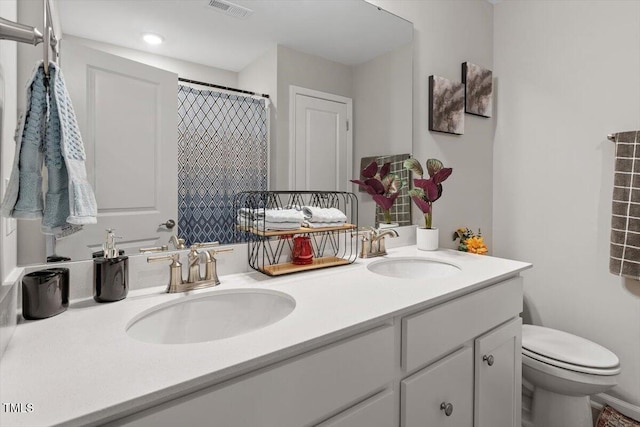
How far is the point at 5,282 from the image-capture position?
0.78 metres

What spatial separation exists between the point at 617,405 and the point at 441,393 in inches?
53.9

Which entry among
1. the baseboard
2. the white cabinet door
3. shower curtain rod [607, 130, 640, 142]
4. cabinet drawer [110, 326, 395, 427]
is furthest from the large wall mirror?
the baseboard

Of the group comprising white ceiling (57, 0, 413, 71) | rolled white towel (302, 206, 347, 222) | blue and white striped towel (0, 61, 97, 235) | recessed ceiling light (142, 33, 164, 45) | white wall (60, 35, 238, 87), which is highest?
white ceiling (57, 0, 413, 71)

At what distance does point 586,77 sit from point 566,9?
0.43 meters

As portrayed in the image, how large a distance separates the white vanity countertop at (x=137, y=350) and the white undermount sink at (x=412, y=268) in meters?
0.38

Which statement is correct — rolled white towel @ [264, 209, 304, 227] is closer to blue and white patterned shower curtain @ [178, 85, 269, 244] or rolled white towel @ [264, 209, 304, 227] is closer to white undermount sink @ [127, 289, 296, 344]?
blue and white patterned shower curtain @ [178, 85, 269, 244]

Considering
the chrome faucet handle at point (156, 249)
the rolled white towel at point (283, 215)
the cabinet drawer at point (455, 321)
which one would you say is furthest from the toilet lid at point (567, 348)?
the chrome faucet handle at point (156, 249)

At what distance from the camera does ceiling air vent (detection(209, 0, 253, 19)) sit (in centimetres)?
123

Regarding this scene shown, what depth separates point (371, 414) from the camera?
88cm

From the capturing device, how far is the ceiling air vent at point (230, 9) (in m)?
1.23

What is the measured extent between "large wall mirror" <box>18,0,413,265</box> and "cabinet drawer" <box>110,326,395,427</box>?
0.66 metres

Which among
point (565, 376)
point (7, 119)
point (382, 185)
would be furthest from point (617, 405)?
point (7, 119)

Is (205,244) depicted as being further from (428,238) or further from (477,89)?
(477,89)

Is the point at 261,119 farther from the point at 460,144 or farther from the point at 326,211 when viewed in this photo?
the point at 460,144
